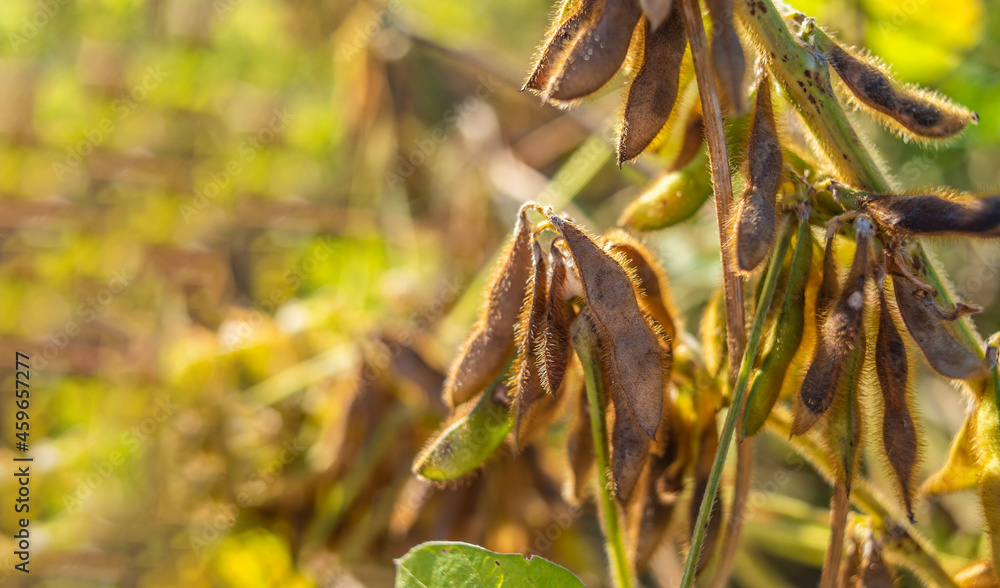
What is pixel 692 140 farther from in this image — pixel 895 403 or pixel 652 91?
pixel 895 403

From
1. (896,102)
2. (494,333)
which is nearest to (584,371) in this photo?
(494,333)

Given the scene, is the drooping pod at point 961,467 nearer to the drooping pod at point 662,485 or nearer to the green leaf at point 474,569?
the drooping pod at point 662,485

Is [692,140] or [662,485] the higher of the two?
[692,140]

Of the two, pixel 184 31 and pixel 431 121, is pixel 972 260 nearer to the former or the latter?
pixel 431 121

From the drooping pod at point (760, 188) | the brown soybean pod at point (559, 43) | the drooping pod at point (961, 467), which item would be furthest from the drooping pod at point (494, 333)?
the drooping pod at point (961, 467)

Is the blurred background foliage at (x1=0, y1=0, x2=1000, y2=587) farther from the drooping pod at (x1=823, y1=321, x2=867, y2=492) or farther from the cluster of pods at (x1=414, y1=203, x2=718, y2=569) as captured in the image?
the drooping pod at (x1=823, y1=321, x2=867, y2=492)

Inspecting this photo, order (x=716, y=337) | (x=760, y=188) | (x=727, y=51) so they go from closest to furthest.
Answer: (x=727, y=51)
(x=760, y=188)
(x=716, y=337)
